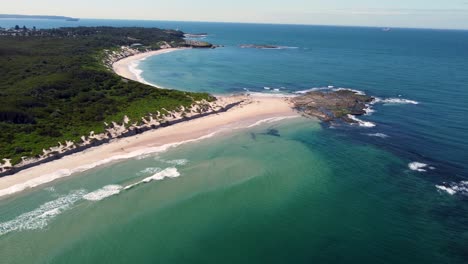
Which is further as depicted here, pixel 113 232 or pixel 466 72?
pixel 466 72

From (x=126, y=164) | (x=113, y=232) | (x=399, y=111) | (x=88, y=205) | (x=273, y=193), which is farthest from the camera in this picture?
(x=399, y=111)

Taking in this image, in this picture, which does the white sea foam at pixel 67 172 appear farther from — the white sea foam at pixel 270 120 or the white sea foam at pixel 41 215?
the white sea foam at pixel 270 120

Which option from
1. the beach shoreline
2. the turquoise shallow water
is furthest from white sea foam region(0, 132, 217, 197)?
the beach shoreline

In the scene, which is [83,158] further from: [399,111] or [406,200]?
[399,111]

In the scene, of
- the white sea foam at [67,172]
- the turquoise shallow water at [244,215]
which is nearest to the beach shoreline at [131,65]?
the white sea foam at [67,172]

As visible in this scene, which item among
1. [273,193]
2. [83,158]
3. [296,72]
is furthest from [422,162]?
[296,72]

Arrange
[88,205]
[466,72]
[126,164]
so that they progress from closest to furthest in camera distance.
→ [88,205]
[126,164]
[466,72]

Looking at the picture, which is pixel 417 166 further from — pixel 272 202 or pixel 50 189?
pixel 50 189
